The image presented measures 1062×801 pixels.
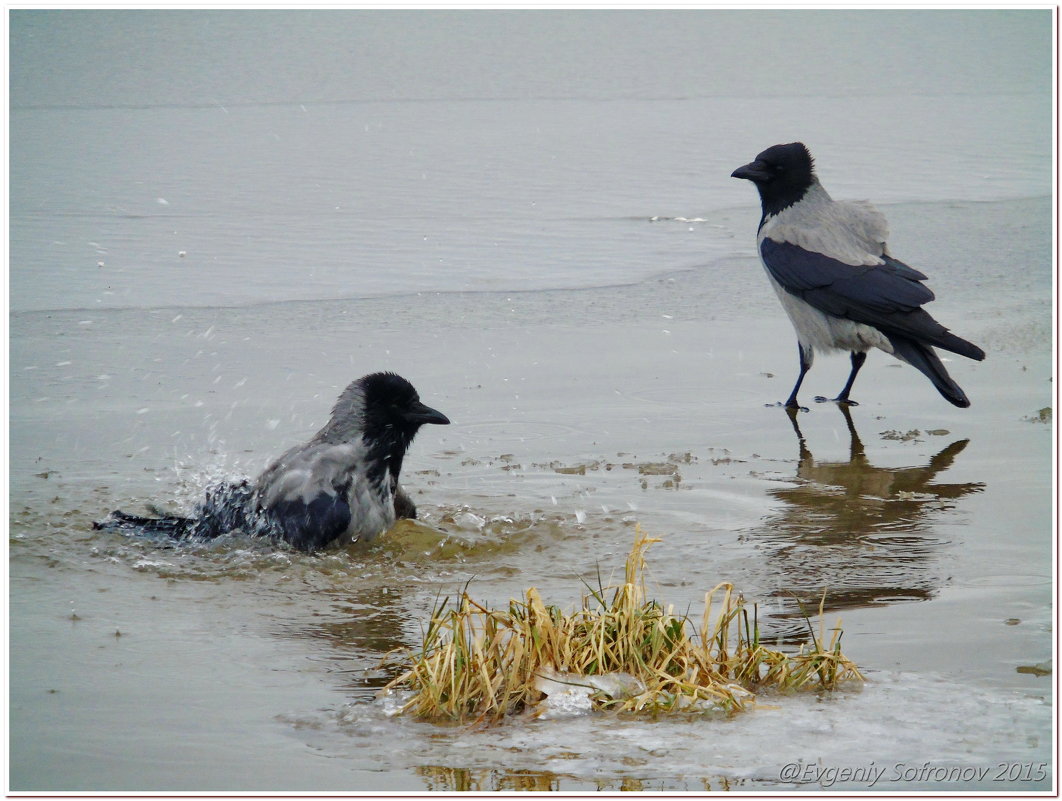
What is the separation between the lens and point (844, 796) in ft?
12.0

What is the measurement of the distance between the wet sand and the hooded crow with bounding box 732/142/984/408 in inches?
13.8

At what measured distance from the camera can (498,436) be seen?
7762mm

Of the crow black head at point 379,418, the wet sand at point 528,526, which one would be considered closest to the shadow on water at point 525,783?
the wet sand at point 528,526

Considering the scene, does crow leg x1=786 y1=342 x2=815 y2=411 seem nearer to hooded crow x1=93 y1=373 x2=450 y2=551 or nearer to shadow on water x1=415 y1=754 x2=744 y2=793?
hooded crow x1=93 y1=373 x2=450 y2=551

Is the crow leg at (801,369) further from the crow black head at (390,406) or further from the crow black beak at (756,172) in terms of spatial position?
the crow black head at (390,406)

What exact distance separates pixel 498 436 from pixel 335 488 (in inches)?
67.2

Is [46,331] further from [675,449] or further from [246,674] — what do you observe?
[246,674]

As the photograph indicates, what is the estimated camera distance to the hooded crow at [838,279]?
8.34 m

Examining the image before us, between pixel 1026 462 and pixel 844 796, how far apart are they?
4065 millimetres

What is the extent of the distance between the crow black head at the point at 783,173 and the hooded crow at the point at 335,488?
3944mm

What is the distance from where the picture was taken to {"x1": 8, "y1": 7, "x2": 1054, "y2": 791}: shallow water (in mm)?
4023

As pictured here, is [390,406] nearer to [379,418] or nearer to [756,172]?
[379,418]

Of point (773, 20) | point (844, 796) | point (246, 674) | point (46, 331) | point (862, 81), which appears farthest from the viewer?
point (773, 20)

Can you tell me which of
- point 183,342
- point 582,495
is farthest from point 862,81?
point 582,495
